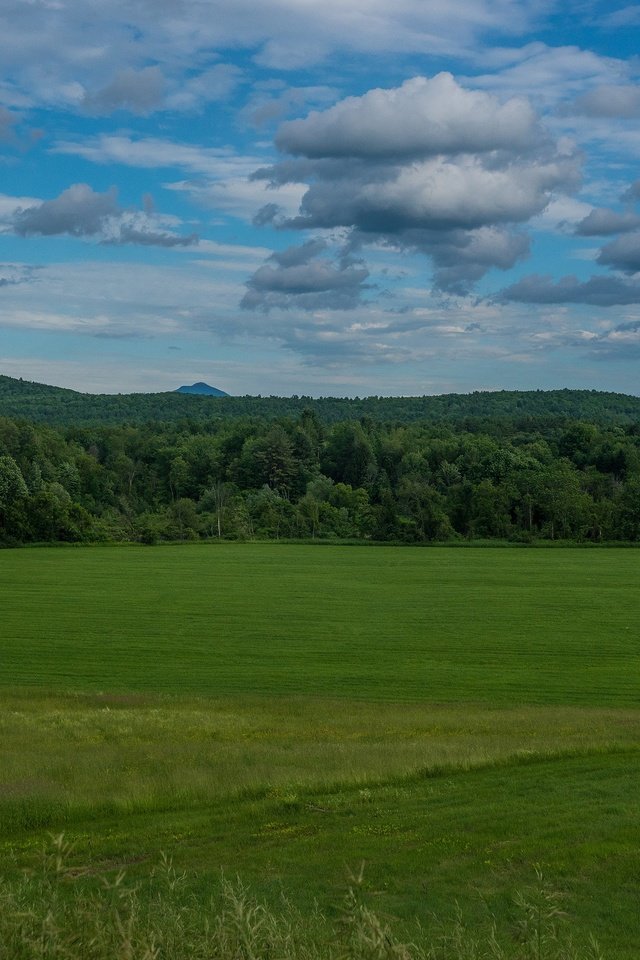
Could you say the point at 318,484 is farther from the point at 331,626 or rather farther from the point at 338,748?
the point at 338,748

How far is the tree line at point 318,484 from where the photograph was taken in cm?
11081

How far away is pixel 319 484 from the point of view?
5974 inches

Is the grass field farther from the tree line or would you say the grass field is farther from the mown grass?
the tree line

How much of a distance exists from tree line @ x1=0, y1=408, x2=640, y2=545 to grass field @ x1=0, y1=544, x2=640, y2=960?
48.5 meters

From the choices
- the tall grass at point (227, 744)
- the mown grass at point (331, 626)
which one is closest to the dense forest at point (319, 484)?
the mown grass at point (331, 626)

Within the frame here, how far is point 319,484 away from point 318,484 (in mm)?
300

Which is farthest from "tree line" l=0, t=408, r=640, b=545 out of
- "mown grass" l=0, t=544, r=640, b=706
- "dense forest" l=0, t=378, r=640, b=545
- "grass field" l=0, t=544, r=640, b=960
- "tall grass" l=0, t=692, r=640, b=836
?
"tall grass" l=0, t=692, r=640, b=836

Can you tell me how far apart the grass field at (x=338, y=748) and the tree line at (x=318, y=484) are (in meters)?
48.5

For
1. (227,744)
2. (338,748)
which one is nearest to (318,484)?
(227,744)

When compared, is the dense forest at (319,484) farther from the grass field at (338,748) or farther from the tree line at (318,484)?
the grass field at (338,748)

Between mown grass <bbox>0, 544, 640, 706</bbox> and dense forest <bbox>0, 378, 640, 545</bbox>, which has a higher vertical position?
dense forest <bbox>0, 378, 640, 545</bbox>

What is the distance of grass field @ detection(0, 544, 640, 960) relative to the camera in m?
13.3

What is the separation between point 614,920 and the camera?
1138cm

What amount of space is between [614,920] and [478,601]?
52.9 m
